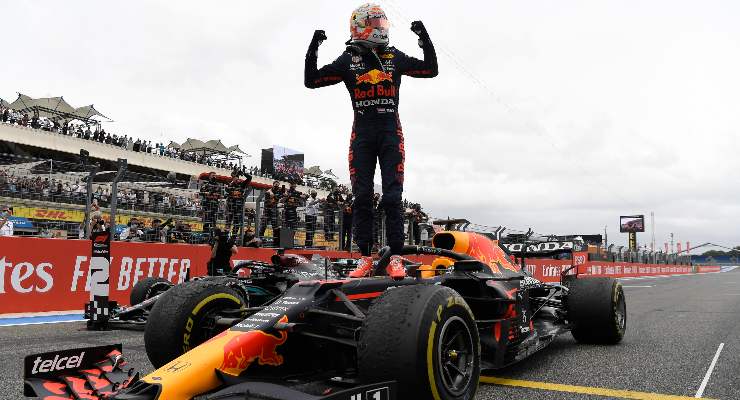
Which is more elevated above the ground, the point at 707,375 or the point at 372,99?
the point at 372,99

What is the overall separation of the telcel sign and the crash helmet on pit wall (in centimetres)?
8226

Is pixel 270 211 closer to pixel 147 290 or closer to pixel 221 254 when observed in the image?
pixel 221 254

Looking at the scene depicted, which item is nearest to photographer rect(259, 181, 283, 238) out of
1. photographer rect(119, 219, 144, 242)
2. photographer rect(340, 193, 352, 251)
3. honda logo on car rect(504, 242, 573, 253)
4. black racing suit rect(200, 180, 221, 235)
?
black racing suit rect(200, 180, 221, 235)

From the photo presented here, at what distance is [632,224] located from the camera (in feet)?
262

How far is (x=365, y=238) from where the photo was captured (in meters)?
4.71

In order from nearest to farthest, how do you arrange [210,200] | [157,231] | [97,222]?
[97,222]
[157,231]
[210,200]

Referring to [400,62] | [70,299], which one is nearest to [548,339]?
[400,62]

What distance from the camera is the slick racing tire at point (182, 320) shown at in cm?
319

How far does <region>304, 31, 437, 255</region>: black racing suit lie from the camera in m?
4.66

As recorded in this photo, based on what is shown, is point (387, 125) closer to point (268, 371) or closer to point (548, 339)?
point (548, 339)

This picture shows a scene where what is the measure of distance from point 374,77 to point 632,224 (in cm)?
8364

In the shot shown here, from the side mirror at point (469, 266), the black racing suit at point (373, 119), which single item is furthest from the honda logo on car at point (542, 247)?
the side mirror at point (469, 266)

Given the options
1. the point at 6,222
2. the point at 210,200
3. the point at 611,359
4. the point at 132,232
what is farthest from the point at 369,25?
the point at 6,222

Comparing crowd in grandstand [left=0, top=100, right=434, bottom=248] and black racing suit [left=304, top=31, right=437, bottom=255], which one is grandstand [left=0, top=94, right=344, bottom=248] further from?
black racing suit [left=304, top=31, right=437, bottom=255]
